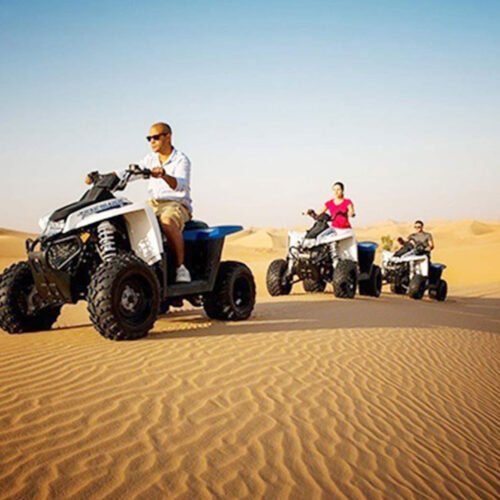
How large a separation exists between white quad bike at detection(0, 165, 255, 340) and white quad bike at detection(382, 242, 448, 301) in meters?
11.0

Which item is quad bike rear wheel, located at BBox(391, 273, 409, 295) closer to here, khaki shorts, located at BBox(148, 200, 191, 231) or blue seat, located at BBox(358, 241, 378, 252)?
blue seat, located at BBox(358, 241, 378, 252)

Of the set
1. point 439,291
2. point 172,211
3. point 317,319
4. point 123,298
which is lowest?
point 439,291

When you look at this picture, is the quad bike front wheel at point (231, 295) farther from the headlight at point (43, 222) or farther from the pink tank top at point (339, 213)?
the pink tank top at point (339, 213)

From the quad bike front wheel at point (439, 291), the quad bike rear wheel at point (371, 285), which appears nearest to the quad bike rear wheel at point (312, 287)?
the quad bike rear wheel at point (371, 285)

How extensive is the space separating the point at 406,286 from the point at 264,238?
5432 centimetres

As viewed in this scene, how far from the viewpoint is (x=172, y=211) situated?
704 centimetres

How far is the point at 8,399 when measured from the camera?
393cm

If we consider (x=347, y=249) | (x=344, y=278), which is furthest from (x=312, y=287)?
(x=344, y=278)

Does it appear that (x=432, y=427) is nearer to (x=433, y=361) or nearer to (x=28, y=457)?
(x=433, y=361)

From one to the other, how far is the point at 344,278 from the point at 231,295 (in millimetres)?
5302

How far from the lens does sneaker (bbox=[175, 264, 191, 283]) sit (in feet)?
23.5

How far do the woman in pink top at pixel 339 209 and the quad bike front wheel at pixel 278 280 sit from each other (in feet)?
5.77

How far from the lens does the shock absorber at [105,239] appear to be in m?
6.16

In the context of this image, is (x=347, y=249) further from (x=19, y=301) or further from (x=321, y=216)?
(x=19, y=301)
